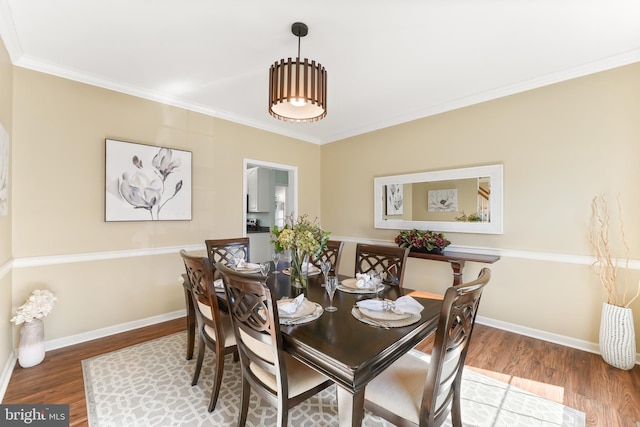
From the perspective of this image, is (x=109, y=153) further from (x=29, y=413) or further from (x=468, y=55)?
(x=468, y=55)

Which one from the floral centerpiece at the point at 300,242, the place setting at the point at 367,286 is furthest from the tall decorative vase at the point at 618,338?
the floral centerpiece at the point at 300,242

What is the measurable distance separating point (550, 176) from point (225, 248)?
3.32 m

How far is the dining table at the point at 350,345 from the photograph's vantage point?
3.60ft

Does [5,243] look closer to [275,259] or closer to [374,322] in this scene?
[275,259]

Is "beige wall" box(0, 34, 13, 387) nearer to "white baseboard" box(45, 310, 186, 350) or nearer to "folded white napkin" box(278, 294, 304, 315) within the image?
"white baseboard" box(45, 310, 186, 350)

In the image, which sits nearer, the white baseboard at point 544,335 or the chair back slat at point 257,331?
the chair back slat at point 257,331

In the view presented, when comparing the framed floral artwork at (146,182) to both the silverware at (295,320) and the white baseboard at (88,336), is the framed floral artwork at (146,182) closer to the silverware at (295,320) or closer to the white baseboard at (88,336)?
the white baseboard at (88,336)

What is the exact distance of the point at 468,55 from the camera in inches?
94.4

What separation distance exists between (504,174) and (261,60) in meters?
2.75

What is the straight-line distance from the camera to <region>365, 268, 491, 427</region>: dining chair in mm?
1144

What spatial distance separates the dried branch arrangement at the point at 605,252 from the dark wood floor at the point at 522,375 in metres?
0.59

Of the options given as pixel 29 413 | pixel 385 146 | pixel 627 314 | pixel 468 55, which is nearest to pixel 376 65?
pixel 468 55

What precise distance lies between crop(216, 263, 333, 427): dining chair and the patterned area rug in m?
0.39

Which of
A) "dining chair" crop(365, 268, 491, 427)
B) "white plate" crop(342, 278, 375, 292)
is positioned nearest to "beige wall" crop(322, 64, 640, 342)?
"white plate" crop(342, 278, 375, 292)
